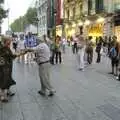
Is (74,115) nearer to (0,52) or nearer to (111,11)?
(0,52)

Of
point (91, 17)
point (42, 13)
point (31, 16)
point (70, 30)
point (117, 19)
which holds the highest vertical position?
point (42, 13)

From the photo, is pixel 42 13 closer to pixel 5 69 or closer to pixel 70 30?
pixel 70 30

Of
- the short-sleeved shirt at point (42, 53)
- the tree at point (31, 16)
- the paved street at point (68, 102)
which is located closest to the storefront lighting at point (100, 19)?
the paved street at point (68, 102)

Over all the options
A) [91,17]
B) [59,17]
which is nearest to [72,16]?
[59,17]

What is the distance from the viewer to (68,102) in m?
12.3

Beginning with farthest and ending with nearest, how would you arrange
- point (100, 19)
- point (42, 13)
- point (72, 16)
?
point (42, 13), point (72, 16), point (100, 19)

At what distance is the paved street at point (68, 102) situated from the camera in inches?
412

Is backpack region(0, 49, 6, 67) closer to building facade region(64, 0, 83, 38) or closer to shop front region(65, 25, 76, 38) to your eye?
building facade region(64, 0, 83, 38)

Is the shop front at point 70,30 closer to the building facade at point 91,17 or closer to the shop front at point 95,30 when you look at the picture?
the building facade at point 91,17

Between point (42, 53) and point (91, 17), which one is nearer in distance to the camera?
point (42, 53)

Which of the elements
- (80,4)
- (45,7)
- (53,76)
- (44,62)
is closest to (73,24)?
(80,4)

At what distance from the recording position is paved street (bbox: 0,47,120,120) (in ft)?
34.3

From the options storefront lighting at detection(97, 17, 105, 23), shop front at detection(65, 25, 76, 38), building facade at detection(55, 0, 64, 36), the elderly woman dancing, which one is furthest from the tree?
Answer: the elderly woman dancing

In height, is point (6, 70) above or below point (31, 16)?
below
